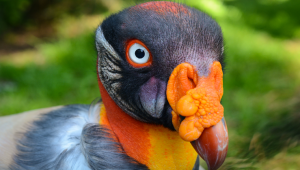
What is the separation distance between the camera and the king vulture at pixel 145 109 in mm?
1277

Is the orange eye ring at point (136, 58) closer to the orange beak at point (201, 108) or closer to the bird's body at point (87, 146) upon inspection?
the orange beak at point (201, 108)

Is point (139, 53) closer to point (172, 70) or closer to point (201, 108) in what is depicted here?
point (172, 70)

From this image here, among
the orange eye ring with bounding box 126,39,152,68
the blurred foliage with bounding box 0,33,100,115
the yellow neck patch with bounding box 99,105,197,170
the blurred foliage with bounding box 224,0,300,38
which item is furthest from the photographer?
the blurred foliage with bounding box 224,0,300,38

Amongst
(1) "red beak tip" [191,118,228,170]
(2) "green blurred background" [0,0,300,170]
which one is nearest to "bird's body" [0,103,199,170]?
(1) "red beak tip" [191,118,228,170]

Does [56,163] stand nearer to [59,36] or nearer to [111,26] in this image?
[111,26]

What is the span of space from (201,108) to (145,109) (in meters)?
0.33

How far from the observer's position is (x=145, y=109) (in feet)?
4.72

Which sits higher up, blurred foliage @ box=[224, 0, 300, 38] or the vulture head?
the vulture head

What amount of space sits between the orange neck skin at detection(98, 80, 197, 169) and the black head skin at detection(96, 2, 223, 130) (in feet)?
0.29

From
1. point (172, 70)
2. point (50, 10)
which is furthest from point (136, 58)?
point (50, 10)

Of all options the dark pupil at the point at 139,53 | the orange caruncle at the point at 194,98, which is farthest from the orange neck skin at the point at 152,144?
the dark pupil at the point at 139,53

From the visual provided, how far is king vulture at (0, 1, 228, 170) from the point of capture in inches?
50.3

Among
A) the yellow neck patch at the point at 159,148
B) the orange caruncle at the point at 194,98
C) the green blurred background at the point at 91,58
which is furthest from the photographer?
the green blurred background at the point at 91,58

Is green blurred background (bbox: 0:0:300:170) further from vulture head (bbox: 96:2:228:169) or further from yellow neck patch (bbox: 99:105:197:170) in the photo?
vulture head (bbox: 96:2:228:169)
